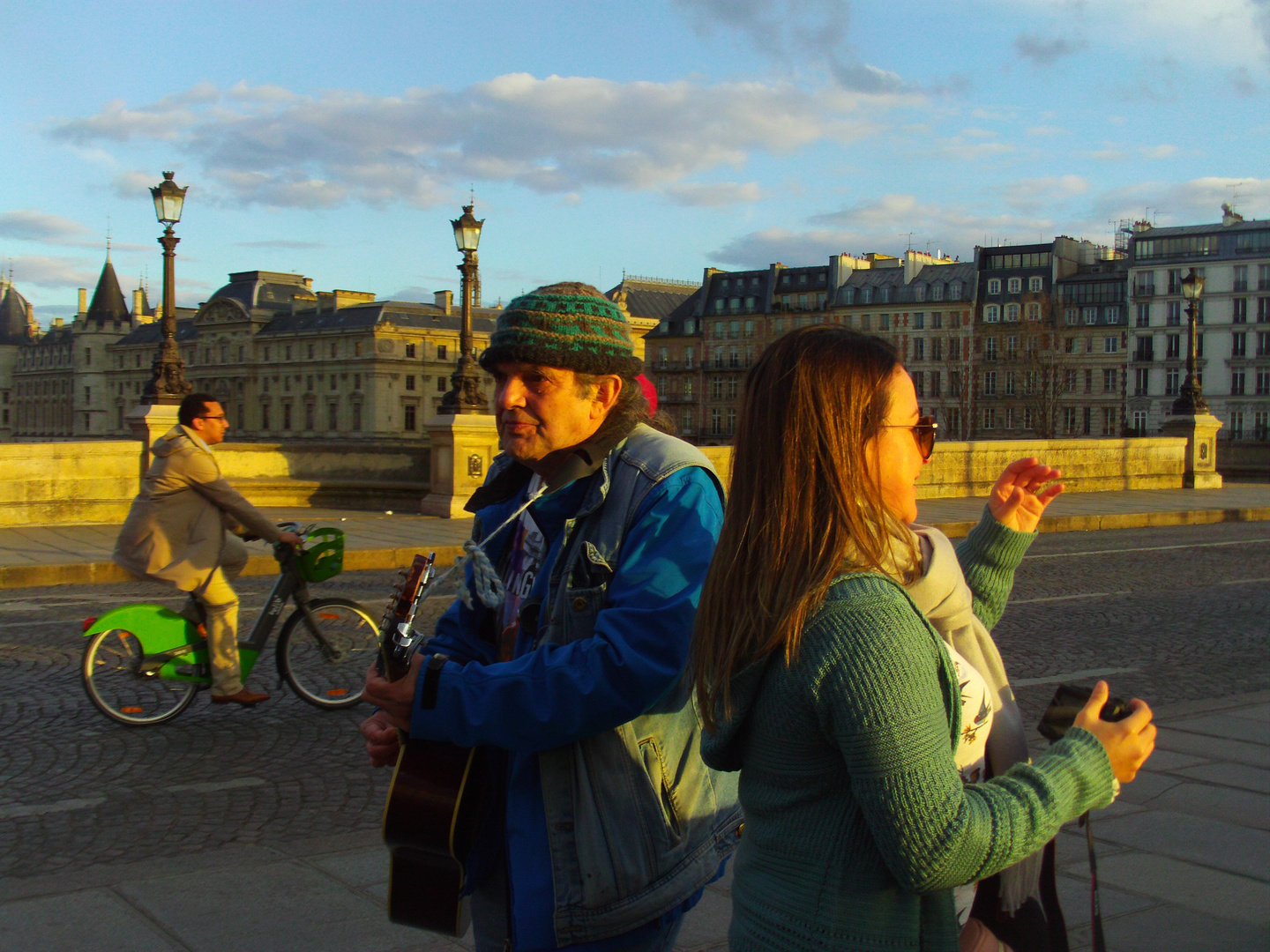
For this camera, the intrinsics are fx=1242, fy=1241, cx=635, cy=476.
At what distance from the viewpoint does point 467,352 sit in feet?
65.2

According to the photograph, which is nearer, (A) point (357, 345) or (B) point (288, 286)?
(A) point (357, 345)

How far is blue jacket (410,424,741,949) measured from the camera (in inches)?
79.1

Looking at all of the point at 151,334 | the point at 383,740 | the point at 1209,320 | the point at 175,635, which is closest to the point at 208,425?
the point at 175,635

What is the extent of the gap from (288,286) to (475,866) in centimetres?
13102

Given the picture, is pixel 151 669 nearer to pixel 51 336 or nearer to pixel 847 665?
pixel 847 665

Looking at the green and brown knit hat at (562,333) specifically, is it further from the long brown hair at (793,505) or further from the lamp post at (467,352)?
the lamp post at (467,352)

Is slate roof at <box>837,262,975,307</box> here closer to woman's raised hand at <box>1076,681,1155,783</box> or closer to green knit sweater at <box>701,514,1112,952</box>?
woman's raised hand at <box>1076,681,1155,783</box>

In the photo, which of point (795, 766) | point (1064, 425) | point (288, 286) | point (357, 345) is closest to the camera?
point (795, 766)

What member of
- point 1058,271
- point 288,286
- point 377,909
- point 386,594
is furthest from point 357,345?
point 377,909

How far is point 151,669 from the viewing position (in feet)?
20.4

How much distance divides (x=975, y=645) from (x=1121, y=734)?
0.31m

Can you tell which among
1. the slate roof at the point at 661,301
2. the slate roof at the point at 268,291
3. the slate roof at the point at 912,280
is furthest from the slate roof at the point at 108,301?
the slate roof at the point at 912,280

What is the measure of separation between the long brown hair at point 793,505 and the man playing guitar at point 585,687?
256mm

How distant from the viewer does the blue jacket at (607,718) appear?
6.59 ft
